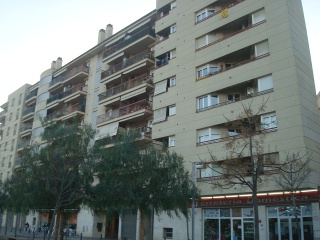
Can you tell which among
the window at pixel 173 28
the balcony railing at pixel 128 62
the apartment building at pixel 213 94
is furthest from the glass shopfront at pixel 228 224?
the window at pixel 173 28

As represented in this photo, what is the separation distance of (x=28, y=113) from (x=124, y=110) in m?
28.0

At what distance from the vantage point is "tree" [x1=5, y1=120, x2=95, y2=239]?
22531 millimetres

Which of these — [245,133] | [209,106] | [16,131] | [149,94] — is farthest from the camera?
[16,131]

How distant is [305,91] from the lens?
80.1ft

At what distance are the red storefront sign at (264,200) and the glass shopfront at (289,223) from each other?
0.49 meters

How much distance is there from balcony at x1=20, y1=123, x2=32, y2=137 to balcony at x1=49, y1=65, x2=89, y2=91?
28.0 feet

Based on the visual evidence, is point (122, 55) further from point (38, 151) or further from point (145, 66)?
point (38, 151)

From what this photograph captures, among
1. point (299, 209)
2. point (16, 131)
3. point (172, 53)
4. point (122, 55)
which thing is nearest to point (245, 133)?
point (299, 209)

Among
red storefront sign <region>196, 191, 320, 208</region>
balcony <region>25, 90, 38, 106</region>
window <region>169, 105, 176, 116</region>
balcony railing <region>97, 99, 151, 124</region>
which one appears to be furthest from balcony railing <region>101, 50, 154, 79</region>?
balcony <region>25, 90, 38, 106</region>

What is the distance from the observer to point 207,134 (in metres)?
28.3

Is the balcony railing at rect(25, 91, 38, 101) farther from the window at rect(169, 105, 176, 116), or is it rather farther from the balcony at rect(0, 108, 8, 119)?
the window at rect(169, 105, 176, 116)

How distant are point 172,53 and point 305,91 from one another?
13.8m

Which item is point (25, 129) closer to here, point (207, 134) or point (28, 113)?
point (28, 113)

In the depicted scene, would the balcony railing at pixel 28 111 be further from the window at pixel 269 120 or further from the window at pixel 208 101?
the window at pixel 269 120
